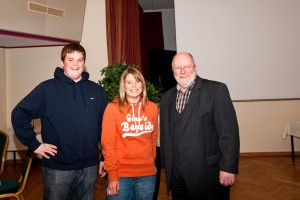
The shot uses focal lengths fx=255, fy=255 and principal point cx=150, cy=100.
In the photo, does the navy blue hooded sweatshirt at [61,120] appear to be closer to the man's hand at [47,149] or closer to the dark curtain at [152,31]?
the man's hand at [47,149]

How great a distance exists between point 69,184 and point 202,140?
965 mm

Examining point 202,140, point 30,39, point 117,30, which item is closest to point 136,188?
point 202,140

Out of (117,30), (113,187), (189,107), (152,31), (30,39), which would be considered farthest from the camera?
(152,31)

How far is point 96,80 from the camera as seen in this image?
5129mm

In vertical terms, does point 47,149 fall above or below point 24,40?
below

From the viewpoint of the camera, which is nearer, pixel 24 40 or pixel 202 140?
pixel 202 140

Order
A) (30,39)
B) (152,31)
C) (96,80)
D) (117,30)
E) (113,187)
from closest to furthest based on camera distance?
(113,187)
(30,39)
(117,30)
(96,80)
(152,31)

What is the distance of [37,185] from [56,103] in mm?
2900

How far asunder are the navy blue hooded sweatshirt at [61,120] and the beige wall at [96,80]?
3380mm

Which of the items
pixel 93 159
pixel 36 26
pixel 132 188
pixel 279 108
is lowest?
pixel 132 188

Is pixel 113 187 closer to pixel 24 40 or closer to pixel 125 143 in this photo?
pixel 125 143

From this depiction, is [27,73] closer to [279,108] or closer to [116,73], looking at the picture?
[116,73]

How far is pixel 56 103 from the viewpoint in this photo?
174cm

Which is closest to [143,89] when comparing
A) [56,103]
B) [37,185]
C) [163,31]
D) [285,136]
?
[56,103]
